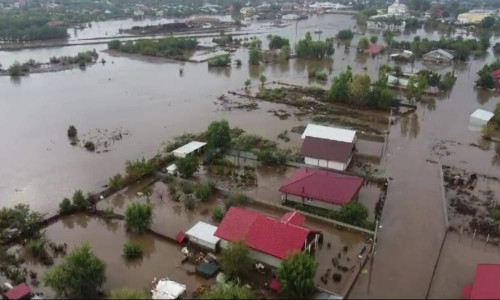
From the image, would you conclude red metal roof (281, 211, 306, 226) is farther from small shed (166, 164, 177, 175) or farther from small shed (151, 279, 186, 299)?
small shed (166, 164, 177, 175)

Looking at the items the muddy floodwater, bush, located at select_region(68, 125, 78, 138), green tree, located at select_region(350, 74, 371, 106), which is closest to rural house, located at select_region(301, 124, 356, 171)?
the muddy floodwater

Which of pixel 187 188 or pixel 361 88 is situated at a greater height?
pixel 361 88

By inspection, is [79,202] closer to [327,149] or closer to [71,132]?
[71,132]

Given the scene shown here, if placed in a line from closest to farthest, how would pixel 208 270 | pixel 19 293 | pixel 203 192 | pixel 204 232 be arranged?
pixel 19 293 → pixel 208 270 → pixel 204 232 → pixel 203 192

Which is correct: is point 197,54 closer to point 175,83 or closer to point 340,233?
point 175,83

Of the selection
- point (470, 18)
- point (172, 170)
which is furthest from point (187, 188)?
point (470, 18)

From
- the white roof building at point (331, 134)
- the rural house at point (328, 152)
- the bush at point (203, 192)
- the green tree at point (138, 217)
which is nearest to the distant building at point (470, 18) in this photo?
the white roof building at point (331, 134)
